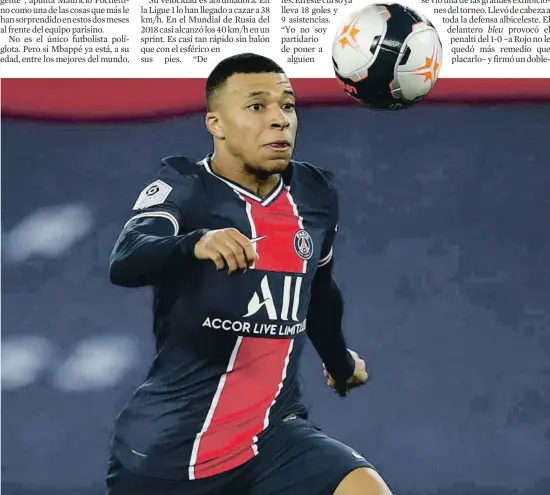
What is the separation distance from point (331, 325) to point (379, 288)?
0.72m

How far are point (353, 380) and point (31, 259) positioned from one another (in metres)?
1.05

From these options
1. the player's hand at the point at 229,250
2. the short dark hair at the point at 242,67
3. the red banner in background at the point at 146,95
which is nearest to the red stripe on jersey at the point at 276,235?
the short dark hair at the point at 242,67

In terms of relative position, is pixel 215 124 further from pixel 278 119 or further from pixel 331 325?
pixel 331 325

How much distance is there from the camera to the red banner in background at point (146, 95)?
2.47m

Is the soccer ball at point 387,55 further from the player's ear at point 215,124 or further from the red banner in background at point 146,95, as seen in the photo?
the red banner in background at point 146,95

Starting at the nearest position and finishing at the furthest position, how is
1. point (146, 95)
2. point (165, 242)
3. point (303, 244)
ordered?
point (165, 242) → point (303, 244) → point (146, 95)

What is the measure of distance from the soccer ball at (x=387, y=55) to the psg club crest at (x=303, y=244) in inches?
14.7

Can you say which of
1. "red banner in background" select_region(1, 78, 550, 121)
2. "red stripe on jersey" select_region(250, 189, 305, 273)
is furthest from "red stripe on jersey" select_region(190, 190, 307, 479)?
"red banner in background" select_region(1, 78, 550, 121)

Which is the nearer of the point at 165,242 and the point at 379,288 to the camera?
the point at 165,242

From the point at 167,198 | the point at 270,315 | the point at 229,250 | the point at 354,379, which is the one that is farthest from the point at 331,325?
the point at 229,250

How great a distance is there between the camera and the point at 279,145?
5.46 ft

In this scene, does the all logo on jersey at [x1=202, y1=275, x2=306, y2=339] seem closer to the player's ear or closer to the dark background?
the player's ear

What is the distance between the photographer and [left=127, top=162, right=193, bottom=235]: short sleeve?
1583 mm

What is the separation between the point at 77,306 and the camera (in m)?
2.53
